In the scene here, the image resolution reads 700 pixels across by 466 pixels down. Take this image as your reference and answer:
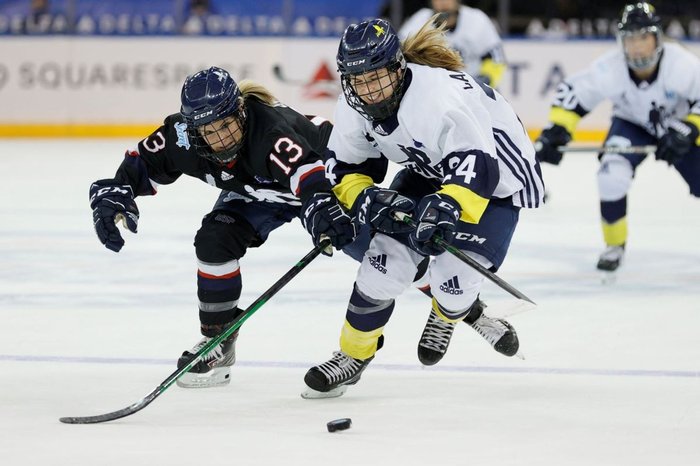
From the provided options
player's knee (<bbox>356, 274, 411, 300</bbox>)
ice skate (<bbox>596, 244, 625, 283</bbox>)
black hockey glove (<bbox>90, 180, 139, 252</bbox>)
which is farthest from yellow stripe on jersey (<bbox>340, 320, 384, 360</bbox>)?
ice skate (<bbox>596, 244, 625, 283</bbox>)

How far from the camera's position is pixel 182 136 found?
10.8 feet

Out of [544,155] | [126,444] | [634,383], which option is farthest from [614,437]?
[544,155]

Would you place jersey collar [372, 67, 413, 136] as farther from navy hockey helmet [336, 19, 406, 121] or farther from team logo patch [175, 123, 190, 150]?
team logo patch [175, 123, 190, 150]

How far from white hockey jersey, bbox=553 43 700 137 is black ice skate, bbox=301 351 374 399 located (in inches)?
103

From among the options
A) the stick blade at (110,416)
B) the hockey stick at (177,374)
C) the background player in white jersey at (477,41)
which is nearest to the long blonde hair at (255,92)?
the hockey stick at (177,374)

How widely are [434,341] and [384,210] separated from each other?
1.49 ft

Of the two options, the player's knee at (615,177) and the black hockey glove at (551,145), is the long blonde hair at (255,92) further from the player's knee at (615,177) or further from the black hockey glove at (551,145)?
the player's knee at (615,177)

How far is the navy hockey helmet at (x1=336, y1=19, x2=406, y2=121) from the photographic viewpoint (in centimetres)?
299

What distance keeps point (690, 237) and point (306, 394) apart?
135 inches

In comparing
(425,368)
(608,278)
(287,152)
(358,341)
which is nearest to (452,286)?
(358,341)

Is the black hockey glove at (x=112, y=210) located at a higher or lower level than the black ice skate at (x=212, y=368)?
higher

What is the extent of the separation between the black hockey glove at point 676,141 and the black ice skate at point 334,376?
2.39 m

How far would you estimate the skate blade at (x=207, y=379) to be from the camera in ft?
10.7

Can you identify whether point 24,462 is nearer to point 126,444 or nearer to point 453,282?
point 126,444
